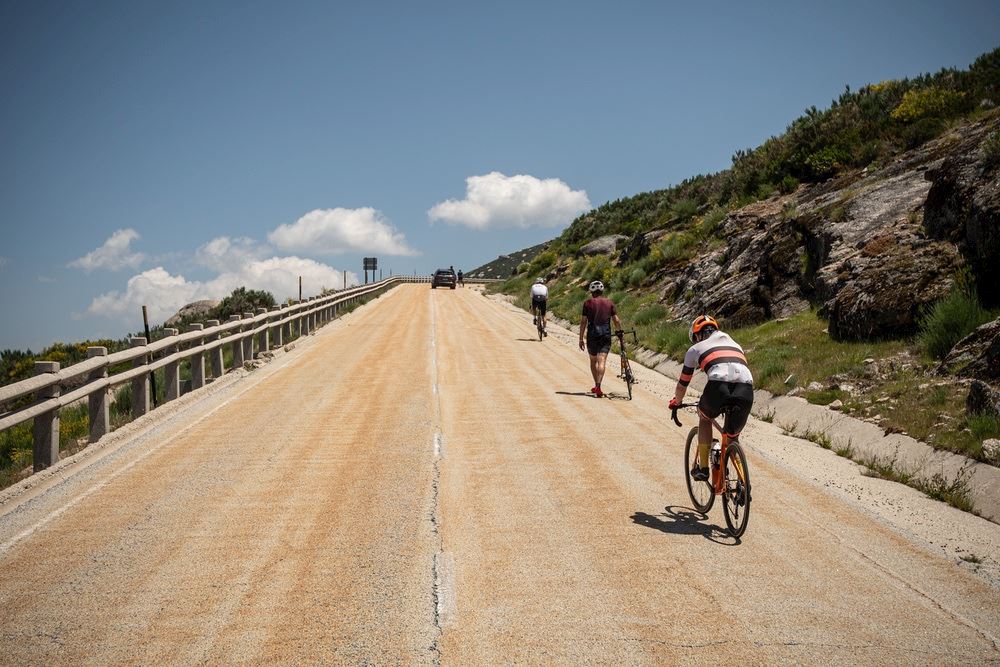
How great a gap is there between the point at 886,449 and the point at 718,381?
410 centimetres

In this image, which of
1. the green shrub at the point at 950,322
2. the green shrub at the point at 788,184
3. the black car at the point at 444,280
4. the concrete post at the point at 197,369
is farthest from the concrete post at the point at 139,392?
the black car at the point at 444,280

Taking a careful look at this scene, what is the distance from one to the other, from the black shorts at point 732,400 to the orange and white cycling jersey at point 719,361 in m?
0.05

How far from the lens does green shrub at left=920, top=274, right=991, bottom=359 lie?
1081 cm

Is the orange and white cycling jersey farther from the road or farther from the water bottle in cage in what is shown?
the road

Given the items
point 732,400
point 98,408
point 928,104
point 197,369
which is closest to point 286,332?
point 197,369

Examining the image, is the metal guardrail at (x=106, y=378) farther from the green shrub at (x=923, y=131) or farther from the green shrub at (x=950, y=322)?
the green shrub at (x=923, y=131)

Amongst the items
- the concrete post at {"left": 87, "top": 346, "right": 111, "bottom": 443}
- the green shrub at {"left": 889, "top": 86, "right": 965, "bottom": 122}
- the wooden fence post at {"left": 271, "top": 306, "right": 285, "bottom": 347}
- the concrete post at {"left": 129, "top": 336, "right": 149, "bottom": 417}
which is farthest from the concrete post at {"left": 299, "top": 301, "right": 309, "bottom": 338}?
the green shrub at {"left": 889, "top": 86, "right": 965, "bottom": 122}

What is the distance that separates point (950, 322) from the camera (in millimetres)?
10961

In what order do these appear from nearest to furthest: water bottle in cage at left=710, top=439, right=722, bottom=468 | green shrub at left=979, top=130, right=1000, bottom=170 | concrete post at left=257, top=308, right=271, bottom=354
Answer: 1. water bottle in cage at left=710, top=439, right=722, bottom=468
2. green shrub at left=979, top=130, right=1000, bottom=170
3. concrete post at left=257, top=308, right=271, bottom=354

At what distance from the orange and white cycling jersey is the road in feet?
4.53

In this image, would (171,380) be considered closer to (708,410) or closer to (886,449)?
(708,410)

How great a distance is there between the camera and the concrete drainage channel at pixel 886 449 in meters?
7.40

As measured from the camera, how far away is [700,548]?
600 cm

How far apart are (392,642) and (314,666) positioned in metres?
0.48
